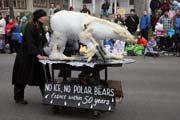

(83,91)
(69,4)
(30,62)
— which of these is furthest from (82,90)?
(69,4)

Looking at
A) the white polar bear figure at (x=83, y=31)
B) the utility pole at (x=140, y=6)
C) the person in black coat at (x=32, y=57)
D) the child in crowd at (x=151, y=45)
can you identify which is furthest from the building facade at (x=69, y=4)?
the white polar bear figure at (x=83, y=31)

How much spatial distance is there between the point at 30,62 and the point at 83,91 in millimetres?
1186

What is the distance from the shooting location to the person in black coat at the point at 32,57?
7.56 metres

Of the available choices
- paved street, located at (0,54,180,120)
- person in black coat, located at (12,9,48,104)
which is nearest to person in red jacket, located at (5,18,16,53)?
paved street, located at (0,54,180,120)

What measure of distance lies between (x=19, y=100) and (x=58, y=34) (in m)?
1.61

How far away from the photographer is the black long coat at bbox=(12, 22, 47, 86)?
7.59 metres

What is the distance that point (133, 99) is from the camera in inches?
338

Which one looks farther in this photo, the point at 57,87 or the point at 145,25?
the point at 145,25

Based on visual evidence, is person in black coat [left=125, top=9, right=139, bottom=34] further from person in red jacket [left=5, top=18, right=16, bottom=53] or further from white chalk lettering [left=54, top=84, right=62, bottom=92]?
white chalk lettering [left=54, top=84, right=62, bottom=92]

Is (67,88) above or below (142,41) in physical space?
above

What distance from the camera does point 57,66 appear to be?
23.7 feet

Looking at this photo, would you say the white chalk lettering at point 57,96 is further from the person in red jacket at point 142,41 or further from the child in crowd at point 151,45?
the person in red jacket at point 142,41

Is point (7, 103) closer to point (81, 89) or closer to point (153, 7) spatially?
point (81, 89)

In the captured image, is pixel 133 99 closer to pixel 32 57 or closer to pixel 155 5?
pixel 32 57
